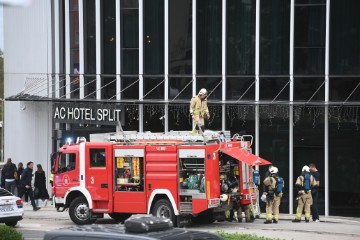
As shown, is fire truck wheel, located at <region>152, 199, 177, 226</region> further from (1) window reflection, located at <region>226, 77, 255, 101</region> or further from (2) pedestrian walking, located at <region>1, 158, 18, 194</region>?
(2) pedestrian walking, located at <region>1, 158, 18, 194</region>

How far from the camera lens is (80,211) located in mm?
21656

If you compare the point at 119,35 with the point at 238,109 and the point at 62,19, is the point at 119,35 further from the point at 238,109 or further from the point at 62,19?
the point at 238,109

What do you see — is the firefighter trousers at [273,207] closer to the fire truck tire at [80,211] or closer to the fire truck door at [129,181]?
the fire truck door at [129,181]

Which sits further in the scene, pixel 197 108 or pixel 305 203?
pixel 305 203

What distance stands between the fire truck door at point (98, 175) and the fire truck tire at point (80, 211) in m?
0.30

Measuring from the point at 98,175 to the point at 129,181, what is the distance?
98 centimetres

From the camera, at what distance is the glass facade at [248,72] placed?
25250mm

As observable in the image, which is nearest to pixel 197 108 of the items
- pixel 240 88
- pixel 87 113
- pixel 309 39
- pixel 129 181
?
pixel 129 181

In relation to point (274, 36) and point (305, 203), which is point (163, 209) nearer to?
point (305, 203)

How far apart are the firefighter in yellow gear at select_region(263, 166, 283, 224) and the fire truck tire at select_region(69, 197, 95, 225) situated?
514 centimetres

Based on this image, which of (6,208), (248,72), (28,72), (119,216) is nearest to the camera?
(6,208)

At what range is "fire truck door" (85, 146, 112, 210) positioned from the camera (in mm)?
21188

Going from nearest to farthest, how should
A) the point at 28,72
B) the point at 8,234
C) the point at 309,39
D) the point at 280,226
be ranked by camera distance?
the point at 8,234 → the point at 280,226 → the point at 309,39 → the point at 28,72

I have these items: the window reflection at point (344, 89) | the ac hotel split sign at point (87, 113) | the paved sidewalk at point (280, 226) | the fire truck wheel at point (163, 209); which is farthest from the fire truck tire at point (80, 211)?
the window reflection at point (344, 89)
